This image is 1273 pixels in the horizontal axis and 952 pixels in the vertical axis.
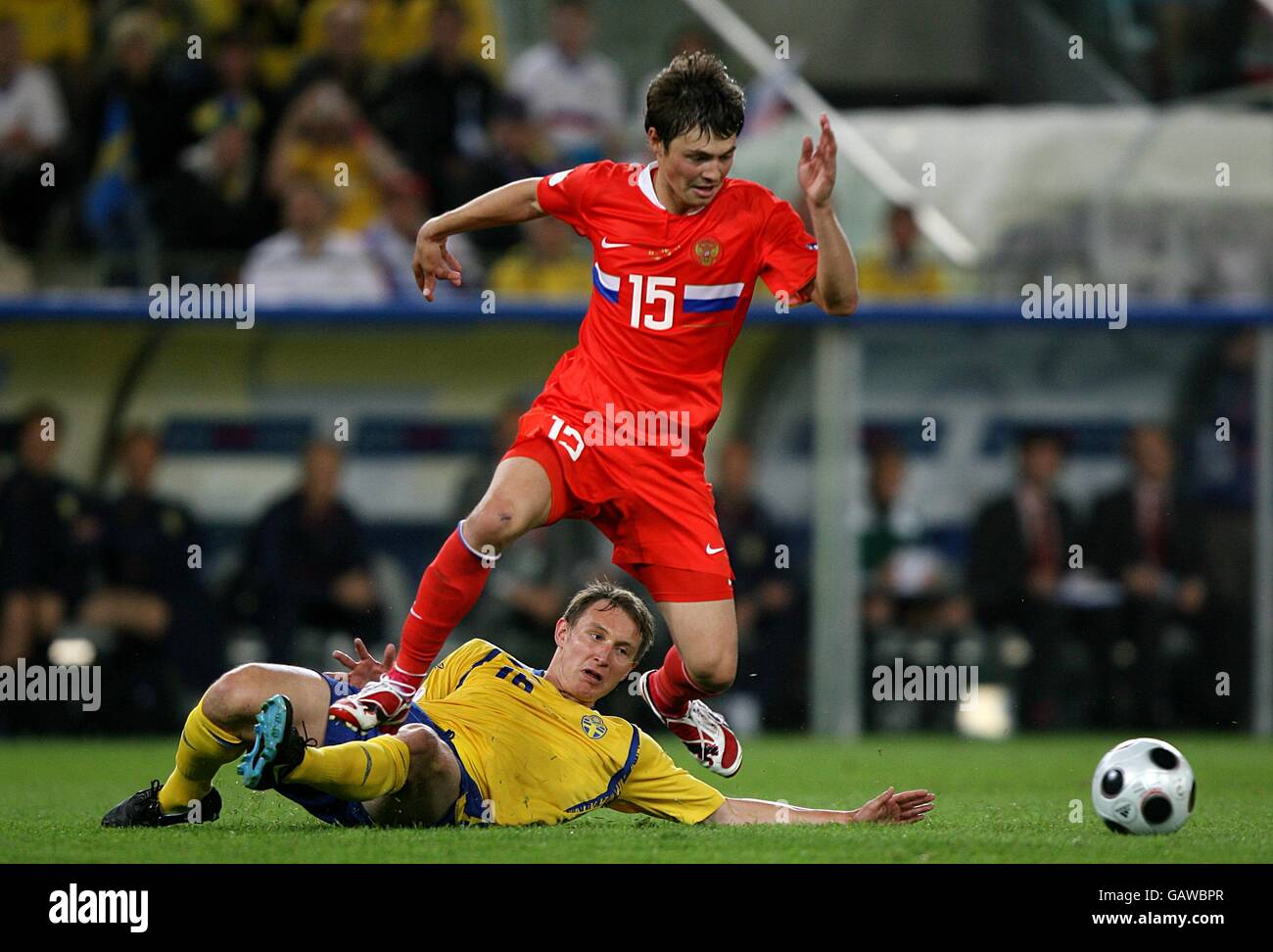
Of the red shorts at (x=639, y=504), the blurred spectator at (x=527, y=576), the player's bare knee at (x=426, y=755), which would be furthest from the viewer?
the blurred spectator at (x=527, y=576)

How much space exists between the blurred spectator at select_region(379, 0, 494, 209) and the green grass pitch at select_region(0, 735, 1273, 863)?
15.6ft

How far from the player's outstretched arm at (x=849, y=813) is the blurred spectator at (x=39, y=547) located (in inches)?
255

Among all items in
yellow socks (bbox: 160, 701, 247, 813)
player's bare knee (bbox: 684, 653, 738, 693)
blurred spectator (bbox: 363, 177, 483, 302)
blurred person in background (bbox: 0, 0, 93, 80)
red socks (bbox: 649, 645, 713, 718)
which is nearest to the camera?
yellow socks (bbox: 160, 701, 247, 813)

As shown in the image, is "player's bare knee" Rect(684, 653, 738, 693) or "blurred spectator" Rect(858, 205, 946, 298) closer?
"player's bare knee" Rect(684, 653, 738, 693)

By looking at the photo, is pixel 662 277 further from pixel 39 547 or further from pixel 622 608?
pixel 39 547

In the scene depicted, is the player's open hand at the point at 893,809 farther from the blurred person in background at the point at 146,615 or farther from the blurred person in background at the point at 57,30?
the blurred person in background at the point at 57,30

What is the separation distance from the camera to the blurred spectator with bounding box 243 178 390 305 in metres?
11.6

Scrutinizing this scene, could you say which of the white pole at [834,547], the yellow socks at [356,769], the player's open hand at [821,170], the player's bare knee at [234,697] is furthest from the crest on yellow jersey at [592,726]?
the white pole at [834,547]

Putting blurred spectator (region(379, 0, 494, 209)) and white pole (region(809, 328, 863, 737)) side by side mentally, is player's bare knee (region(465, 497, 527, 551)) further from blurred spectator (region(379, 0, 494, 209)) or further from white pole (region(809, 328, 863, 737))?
blurred spectator (region(379, 0, 494, 209))

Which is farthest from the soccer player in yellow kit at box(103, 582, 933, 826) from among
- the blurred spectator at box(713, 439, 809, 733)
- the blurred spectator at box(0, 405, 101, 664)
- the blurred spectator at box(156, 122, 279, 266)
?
the blurred spectator at box(156, 122, 279, 266)

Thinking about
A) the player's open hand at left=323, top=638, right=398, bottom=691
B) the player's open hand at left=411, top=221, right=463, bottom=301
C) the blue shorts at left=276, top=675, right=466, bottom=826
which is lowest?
the blue shorts at left=276, top=675, right=466, bottom=826

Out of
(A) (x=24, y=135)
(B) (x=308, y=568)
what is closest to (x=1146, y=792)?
(B) (x=308, y=568)

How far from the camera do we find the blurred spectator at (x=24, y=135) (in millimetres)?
12289

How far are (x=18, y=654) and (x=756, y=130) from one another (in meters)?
5.61
